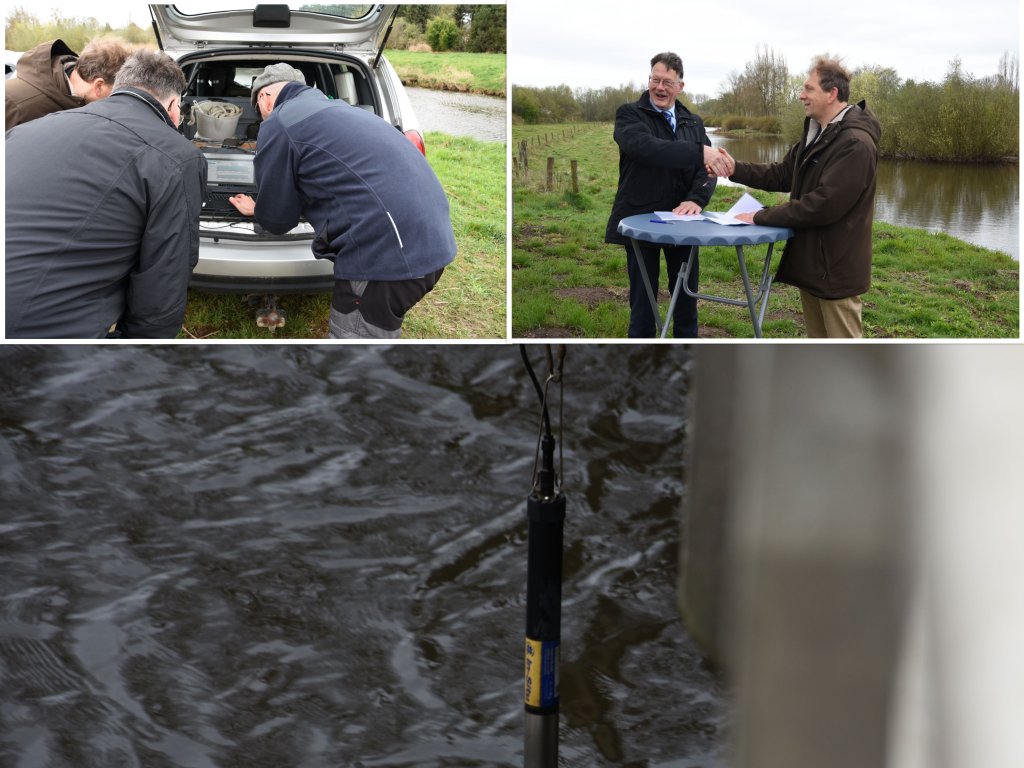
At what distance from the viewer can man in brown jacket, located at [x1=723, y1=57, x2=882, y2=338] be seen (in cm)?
337

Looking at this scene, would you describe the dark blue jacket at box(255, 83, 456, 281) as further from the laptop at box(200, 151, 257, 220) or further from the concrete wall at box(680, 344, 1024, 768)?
the concrete wall at box(680, 344, 1024, 768)

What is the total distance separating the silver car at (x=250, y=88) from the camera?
10.8 ft

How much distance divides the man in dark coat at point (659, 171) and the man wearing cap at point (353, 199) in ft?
1.84

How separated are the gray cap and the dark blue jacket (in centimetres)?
7

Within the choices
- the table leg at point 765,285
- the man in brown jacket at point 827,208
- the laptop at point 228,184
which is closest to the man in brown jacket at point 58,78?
the laptop at point 228,184

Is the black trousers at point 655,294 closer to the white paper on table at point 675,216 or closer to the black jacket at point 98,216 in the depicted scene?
the white paper on table at point 675,216

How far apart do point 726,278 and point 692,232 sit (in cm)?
19

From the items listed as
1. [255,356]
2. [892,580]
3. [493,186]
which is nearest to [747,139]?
[493,186]

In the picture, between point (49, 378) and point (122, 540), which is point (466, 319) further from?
point (49, 378)

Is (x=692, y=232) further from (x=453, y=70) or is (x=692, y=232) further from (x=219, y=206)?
(x=219, y=206)

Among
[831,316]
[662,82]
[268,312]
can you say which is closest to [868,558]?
[831,316]

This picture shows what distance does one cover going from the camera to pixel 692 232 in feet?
11.1

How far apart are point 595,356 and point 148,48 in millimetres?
4231

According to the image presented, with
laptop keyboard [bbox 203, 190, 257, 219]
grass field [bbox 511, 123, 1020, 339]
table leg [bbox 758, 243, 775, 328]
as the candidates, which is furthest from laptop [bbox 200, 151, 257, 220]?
table leg [bbox 758, 243, 775, 328]
